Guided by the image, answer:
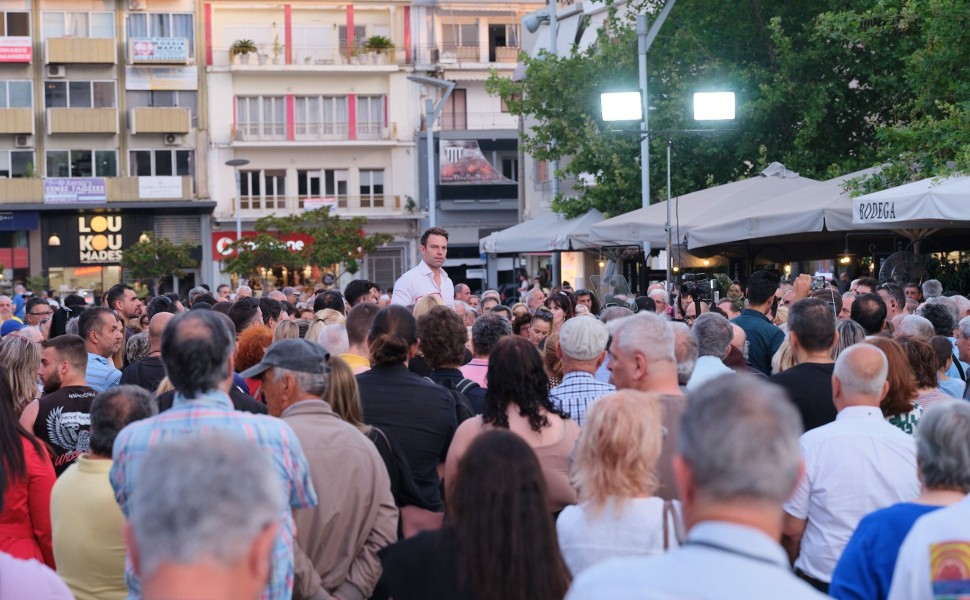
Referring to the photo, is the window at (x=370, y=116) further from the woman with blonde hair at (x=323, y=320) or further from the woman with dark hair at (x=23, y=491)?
Result: the woman with dark hair at (x=23, y=491)

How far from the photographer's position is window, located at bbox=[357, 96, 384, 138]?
57.2 metres

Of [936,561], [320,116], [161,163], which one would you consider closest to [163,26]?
[161,163]

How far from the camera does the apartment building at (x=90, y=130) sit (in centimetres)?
5319

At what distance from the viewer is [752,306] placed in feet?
33.2

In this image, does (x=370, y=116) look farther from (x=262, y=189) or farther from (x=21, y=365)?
(x=21, y=365)

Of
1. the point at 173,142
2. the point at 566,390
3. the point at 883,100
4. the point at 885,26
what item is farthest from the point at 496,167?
the point at 566,390

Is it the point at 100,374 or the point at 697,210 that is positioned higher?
the point at 697,210

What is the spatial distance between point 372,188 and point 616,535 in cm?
5402

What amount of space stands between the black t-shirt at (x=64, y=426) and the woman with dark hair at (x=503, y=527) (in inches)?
134

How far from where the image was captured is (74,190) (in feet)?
175

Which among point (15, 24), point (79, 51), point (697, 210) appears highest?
point (15, 24)

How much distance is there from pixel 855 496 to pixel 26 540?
11.2 feet

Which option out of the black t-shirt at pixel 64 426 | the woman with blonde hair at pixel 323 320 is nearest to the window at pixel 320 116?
the woman with blonde hair at pixel 323 320

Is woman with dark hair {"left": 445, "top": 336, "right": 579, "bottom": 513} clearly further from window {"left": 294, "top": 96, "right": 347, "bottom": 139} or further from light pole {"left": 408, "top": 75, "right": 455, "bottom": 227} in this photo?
window {"left": 294, "top": 96, "right": 347, "bottom": 139}
